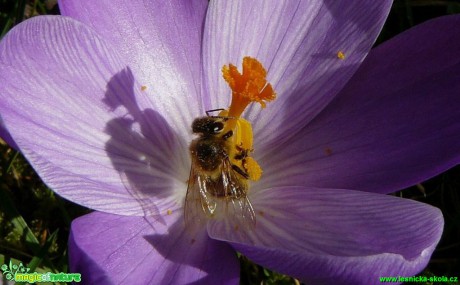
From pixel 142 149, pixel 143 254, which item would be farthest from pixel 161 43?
pixel 143 254

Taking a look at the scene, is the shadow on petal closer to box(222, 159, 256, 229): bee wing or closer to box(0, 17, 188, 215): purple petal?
box(0, 17, 188, 215): purple petal

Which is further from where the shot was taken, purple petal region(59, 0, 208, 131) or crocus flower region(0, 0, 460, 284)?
purple petal region(59, 0, 208, 131)

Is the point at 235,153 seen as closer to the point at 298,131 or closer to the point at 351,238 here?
the point at 298,131

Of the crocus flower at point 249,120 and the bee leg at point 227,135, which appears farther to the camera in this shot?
the bee leg at point 227,135

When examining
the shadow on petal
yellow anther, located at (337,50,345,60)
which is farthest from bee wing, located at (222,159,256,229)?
yellow anther, located at (337,50,345,60)

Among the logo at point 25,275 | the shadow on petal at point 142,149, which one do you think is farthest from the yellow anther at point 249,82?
the logo at point 25,275

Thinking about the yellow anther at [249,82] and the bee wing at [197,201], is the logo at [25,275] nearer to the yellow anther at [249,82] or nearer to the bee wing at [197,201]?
the bee wing at [197,201]

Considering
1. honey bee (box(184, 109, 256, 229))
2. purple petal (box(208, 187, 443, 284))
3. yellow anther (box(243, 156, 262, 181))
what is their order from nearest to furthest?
purple petal (box(208, 187, 443, 284)) → honey bee (box(184, 109, 256, 229)) → yellow anther (box(243, 156, 262, 181))
